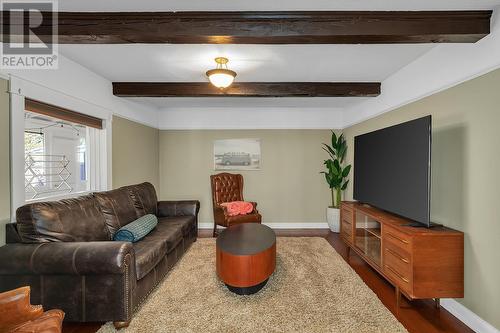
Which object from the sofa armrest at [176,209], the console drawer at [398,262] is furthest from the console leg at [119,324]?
the console drawer at [398,262]

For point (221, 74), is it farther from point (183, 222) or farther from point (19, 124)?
point (183, 222)

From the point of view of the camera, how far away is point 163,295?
7.44 feet

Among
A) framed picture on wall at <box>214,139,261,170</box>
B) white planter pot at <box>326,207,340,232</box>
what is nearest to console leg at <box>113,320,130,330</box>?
framed picture on wall at <box>214,139,261,170</box>

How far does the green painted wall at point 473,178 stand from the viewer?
5.78 feet

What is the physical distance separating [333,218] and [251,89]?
270 cm

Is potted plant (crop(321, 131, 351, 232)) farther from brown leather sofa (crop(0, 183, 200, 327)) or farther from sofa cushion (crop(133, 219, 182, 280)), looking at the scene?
brown leather sofa (crop(0, 183, 200, 327))

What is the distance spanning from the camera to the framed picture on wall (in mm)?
4734

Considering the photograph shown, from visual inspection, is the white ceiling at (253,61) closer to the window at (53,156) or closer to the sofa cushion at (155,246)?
the window at (53,156)

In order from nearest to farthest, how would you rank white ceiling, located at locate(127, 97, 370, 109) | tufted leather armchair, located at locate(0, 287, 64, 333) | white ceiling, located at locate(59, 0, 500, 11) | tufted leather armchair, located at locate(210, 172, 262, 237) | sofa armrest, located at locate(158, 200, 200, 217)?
tufted leather armchair, located at locate(0, 287, 64, 333)
white ceiling, located at locate(59, 0, 500, 11)
sofa armrest, located at locate(158, 200, 200, 217)
tufted leather armchair, located at locate(210, 172, 262, 237)
white ceiling, located at locate(127, 97, 370, 109)

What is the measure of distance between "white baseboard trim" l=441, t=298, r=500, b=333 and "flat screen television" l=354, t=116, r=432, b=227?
0.75 meters

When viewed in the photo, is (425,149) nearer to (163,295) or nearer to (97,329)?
(163,295)

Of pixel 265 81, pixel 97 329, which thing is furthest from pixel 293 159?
pixel 97 329

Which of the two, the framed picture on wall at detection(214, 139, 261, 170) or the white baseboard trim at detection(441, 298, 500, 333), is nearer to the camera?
the white baseboard trim at detection(441, 298, 500, 333)

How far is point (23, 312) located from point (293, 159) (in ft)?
13.6
